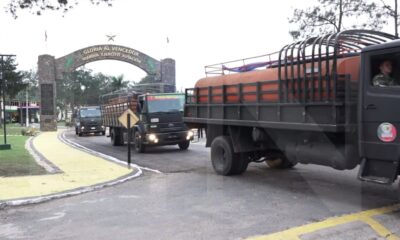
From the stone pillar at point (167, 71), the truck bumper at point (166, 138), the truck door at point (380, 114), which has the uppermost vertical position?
the stone pillar at point (167, 71)

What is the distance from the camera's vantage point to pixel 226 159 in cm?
1157

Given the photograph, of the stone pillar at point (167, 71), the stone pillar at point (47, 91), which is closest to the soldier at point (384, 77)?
the stone pillar at point (167, 71)

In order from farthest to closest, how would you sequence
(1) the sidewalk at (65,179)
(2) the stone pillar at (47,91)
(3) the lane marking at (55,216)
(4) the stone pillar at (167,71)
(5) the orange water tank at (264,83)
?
(4) the stone pillar at (167,71) → (2) the stone pillar at (47,91) → (1) the sidewalk at (65,179) → (5) the orange water tank at (264,83) → (3) the lane marking at (55,216)

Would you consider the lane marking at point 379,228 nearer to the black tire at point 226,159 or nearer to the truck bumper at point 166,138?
the black tire at point 226,159

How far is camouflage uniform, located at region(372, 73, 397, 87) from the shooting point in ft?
24.0

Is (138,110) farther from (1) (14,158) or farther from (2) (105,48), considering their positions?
(2) (105,48)

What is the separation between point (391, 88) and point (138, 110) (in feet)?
42.9

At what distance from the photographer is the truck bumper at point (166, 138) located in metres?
18.6

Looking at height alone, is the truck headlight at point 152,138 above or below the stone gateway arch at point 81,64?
below

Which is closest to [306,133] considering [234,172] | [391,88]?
[391,88]

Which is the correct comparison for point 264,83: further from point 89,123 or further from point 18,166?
point 89,123

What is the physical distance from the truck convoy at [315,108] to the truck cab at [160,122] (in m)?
6.71

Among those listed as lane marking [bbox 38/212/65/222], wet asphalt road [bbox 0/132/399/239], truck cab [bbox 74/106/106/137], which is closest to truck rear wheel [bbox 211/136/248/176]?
wet asphalt road [bbox 0/132/399/239]

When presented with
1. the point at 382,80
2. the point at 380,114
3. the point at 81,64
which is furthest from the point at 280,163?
the point at 81,64
